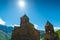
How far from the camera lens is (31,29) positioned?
3891 centimetres

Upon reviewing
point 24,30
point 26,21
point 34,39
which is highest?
point 26,21

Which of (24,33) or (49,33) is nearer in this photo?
(24,33)

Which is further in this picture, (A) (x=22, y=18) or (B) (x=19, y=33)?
(A) (x=22, y=18)

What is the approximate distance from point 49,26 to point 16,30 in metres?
9.78

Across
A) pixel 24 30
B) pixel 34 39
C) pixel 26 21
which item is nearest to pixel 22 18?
pixel 26 21

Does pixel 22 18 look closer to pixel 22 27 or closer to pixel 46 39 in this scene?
pixel 22 27

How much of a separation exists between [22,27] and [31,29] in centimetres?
268

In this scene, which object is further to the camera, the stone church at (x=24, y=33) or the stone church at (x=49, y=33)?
the stone church at (x=49, y=33)

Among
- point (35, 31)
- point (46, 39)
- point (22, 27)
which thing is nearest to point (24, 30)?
point (22, 27)

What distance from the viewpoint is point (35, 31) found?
39844 millimetres

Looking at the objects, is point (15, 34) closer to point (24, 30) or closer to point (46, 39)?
point (24, 30)

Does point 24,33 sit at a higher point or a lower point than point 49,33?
lower

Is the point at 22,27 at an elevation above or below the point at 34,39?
above

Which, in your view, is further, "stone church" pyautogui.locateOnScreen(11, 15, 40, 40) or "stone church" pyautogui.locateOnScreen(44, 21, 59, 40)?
"stone church" pyautogui.locateOnScreen(44, 21, 59, 40)
